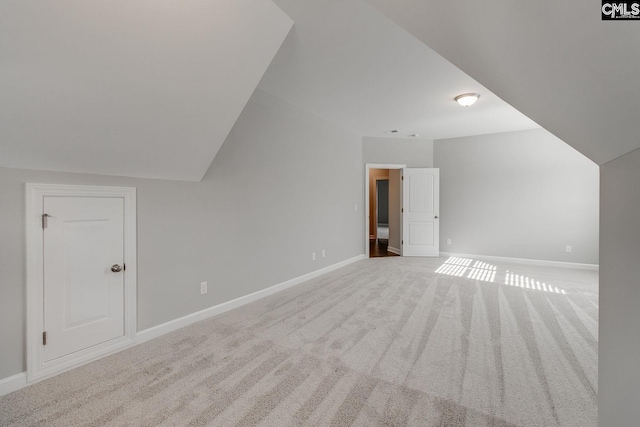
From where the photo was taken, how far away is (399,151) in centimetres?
629

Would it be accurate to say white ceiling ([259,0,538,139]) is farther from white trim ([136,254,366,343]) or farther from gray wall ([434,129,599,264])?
white trim ([136,254,366,343])

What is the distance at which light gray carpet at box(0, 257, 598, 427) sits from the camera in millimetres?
1563

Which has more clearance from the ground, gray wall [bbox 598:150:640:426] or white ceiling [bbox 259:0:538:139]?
white ceiling [bbox 259:0:538:139]

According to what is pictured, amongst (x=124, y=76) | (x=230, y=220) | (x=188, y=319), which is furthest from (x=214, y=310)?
(x=124, y=76)

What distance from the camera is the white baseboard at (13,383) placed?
5.74 feet

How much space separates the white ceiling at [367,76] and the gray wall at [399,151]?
821 millimetres

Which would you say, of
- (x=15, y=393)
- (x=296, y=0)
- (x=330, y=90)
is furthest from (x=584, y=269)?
(x=15, y=393)

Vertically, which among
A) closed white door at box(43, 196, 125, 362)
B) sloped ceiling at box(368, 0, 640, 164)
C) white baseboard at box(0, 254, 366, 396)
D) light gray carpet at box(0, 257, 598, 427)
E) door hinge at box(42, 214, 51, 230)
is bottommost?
light gray carpet at box(0, 257, 598, 427)

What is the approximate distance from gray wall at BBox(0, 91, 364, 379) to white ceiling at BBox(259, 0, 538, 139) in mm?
530

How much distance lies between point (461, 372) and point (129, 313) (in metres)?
2.66

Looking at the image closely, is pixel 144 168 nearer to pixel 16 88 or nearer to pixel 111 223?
pixel 111 223

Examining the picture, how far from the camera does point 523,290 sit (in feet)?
12.4

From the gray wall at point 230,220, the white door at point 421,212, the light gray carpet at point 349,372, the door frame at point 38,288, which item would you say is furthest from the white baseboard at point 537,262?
the door frame at point 38,288

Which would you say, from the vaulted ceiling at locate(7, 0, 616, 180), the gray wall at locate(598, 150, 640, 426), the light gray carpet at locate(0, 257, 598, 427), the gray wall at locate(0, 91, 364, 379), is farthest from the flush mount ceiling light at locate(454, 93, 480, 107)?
the gray wall at locate(598, 150, 640, 426)
